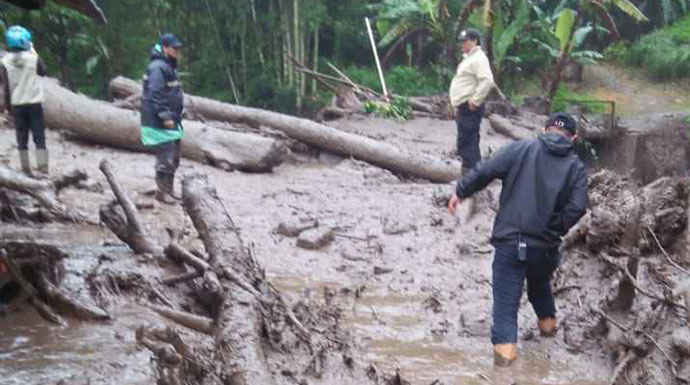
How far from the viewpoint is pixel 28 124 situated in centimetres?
960

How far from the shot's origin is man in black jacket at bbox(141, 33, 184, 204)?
8.96 meters

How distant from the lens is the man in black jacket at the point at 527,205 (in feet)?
18.0

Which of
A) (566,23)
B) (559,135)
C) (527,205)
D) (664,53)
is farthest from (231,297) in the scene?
(664,53)

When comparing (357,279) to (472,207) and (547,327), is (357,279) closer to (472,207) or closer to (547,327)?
(472,207)

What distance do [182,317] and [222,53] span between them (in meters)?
16.3

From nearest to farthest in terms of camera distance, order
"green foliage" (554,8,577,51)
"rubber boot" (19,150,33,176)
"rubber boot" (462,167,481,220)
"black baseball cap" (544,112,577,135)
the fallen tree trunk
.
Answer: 1. "black baseball cap" (544,112,577,135)
2. the fallen tree trunk
3. "rubber boot" (462,167,481,220)
4. "rubber boot" (19,150,33,176)
5. "green foliage" (554,8,577,51)

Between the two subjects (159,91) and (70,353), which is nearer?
(70,353)

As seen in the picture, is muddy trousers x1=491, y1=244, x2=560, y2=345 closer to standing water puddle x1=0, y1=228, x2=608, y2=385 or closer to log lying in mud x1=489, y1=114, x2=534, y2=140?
standing water puddle x1=0, y1=228, x2=608, y2=385

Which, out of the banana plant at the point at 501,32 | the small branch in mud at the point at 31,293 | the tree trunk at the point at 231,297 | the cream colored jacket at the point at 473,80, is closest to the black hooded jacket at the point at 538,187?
the tree trunk at the point at 231,297

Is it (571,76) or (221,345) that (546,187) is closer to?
(221,345)

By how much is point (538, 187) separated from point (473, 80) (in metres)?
4.53

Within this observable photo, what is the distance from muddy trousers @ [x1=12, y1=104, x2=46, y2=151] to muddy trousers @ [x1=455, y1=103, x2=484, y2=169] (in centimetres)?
494

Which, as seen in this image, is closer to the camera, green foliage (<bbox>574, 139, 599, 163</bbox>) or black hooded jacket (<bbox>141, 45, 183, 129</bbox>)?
black hooded jacket (<bbox>141, 45, 183, 129</bbox>)

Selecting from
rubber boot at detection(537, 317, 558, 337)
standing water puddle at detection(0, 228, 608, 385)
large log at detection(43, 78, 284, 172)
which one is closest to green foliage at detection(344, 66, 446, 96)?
large log at detection(43, 78, 284, 172)
